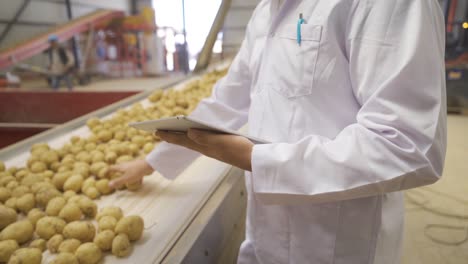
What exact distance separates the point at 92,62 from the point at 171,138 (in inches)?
341

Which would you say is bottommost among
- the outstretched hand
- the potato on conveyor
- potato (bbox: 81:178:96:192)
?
the potato on conveyor

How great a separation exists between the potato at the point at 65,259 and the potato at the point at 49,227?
157mm

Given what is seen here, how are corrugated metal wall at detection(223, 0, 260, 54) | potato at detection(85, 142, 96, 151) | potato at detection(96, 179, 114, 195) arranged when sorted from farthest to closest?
corrugated metal wall at detection(223, 0, 260, 54) < potato at detection(85, 142, 96, 151) < potato at detection(96, 179, 114, 195)

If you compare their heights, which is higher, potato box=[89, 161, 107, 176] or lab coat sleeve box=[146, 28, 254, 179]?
lab coat sleeve box=[146, 28, 254, 179]

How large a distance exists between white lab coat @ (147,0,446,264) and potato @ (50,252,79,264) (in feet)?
1.60

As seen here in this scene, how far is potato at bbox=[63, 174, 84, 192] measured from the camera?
1251mm

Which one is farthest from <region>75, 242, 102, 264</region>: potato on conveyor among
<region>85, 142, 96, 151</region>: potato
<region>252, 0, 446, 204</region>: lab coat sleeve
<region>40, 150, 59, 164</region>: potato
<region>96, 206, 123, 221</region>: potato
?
<region>85, 142, 96, 151</region>: potato

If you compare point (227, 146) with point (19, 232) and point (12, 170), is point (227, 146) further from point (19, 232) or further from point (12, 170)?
point (12, 170)

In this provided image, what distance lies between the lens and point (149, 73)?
8.79 m

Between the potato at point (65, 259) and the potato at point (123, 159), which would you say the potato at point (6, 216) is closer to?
the potato at point (65, 259)

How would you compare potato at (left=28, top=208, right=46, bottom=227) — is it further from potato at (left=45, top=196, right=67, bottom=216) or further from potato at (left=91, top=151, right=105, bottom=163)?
potato at (left=91, top=151, right=105, bottom=163)

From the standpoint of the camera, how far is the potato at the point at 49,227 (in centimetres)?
97

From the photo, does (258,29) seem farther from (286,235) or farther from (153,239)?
(153,239)

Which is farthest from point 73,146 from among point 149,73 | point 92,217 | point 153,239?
point 149,73
